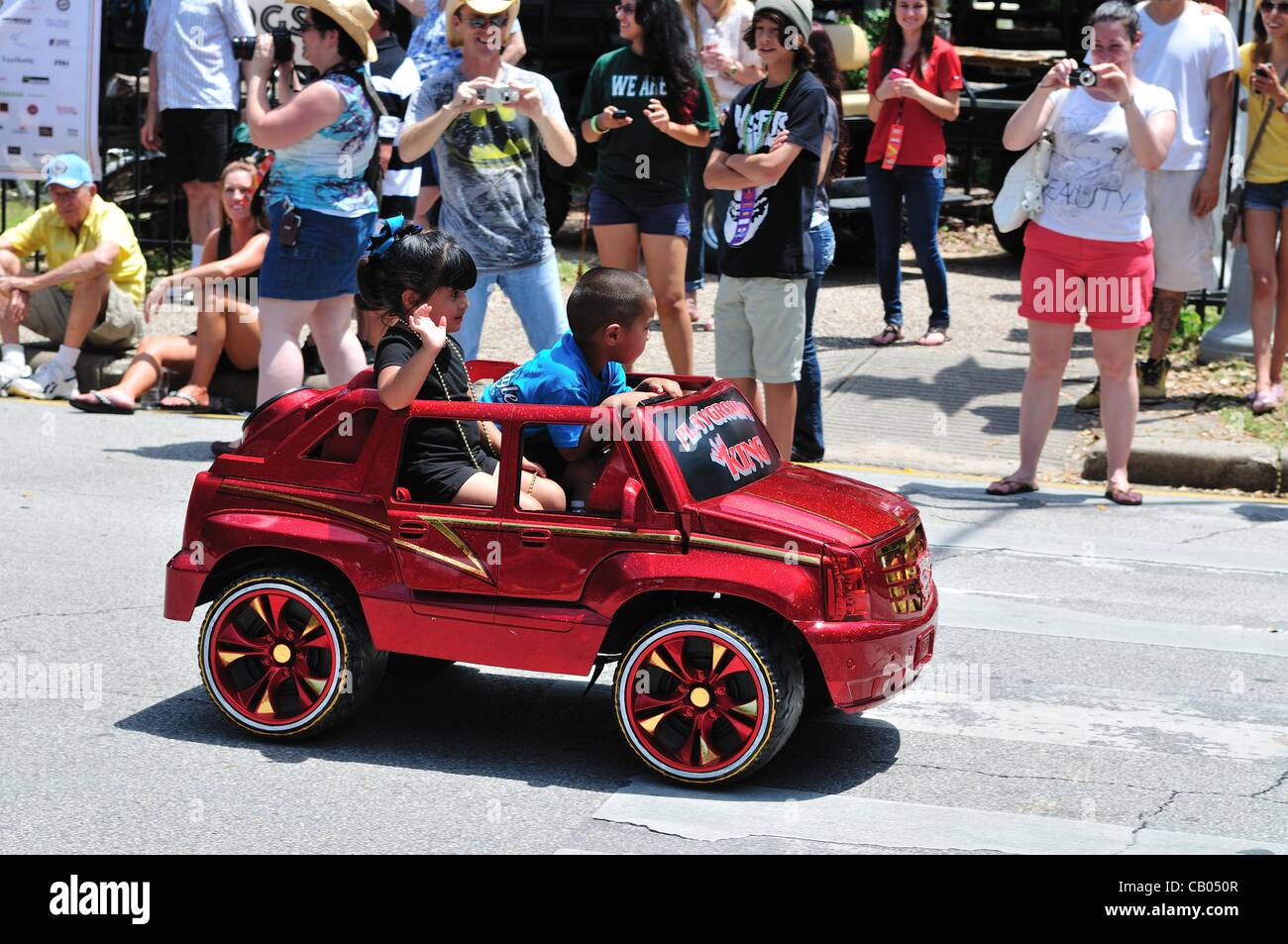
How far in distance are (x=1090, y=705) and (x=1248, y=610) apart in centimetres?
146

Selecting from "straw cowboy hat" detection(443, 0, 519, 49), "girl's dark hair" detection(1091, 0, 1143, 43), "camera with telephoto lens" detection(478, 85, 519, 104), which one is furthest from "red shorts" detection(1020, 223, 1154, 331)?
"straw cowboy hat" detection(443, 0, 519, 49)

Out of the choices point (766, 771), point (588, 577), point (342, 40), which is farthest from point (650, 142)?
point (766, 771)

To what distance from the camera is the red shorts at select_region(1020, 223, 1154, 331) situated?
310 inches

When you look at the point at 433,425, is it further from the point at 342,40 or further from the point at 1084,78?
the point at 1084,78

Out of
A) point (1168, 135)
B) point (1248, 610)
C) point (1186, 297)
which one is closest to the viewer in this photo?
point (1248, 610)

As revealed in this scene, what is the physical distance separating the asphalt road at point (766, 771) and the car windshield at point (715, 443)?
2.69ft

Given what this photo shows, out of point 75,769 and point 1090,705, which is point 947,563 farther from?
point 75,769

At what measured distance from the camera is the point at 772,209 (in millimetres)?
7777

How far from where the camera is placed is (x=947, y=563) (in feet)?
23.6

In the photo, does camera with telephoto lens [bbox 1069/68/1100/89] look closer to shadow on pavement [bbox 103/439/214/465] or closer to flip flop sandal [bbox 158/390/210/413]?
shadow on pavement [bbox 103/439/214/465]

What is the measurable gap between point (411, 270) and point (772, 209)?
2922mm

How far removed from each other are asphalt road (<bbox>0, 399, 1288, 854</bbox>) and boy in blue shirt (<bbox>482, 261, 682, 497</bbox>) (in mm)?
901

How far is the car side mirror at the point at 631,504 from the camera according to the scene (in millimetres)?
4672

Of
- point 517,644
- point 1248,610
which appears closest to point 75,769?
point 517,644
